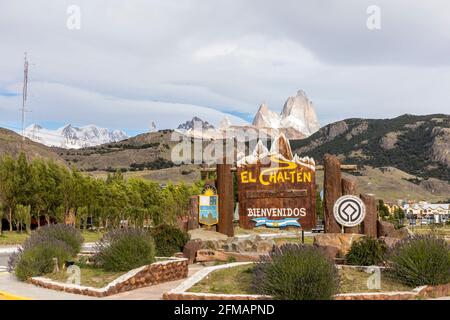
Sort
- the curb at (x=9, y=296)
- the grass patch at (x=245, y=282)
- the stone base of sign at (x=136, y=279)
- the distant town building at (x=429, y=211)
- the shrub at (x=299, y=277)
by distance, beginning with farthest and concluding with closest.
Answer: the distant town building at (x=429, y=211)
the stone base of sign at (x=136, y=279)
the curb at (x=9, y=296)
the grass patch at (x=245, y=282)
the shrub at (x=299, y=277)

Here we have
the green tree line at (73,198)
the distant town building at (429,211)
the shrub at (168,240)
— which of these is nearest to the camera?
the shrub at (168,240)

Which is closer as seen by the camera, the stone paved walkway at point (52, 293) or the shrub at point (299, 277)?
the shrub at point (299, 277)

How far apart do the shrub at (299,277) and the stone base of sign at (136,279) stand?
3759 mm

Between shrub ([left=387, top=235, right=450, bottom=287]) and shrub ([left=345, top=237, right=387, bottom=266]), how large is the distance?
186 centimetres

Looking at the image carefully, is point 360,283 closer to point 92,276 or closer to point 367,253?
point 367,253

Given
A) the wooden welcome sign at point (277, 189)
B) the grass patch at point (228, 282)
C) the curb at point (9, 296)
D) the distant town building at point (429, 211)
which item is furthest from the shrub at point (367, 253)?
the distant town building at point (429, 211)

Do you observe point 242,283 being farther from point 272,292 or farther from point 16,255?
point 16,255

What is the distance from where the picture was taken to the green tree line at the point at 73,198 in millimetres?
49409

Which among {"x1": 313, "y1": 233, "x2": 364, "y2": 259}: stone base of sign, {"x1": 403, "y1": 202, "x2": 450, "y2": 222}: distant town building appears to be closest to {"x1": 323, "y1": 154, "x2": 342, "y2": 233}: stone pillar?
{"x1": 313, "y1": 233, "x2": 364, "y2": 259}: stone base of sign

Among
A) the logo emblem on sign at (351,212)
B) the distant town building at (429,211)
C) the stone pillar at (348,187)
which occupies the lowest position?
the distant town building at (429,211)

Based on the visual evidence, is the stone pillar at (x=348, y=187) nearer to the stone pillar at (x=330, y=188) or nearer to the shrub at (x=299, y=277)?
the stone pillar at (x=330, y=188)

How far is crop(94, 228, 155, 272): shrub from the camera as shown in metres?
15.6

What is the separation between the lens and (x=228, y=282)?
13.9m

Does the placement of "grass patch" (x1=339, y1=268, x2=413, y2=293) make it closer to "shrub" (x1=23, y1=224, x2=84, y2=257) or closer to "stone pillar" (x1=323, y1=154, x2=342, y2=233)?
"stone pillar" (x1=323, y1=154, x2=342, y2=233)
